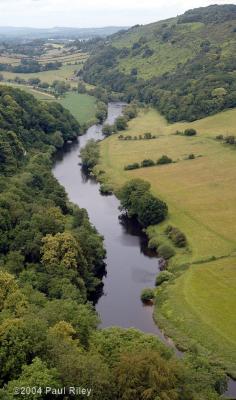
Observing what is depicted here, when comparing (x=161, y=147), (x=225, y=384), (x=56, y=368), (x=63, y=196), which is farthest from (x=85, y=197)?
(x=56, y=368)

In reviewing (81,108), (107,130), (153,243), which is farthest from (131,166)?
(81,108)

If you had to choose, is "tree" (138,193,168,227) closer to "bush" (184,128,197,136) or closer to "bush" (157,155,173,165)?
"bush" (157,155,173,165)

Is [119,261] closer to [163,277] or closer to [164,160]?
[163,277]

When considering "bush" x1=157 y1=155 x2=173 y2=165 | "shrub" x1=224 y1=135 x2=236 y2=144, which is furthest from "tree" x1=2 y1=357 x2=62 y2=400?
"shrub" x1=224 y1=135 x2=236 y2=144

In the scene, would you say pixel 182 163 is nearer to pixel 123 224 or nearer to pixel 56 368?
pixel 123 224

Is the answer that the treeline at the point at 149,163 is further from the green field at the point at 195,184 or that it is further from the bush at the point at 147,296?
the bush at the point at 147,296

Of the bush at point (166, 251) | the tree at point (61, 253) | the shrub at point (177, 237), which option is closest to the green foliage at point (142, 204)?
the shrub at point (177, 237)
